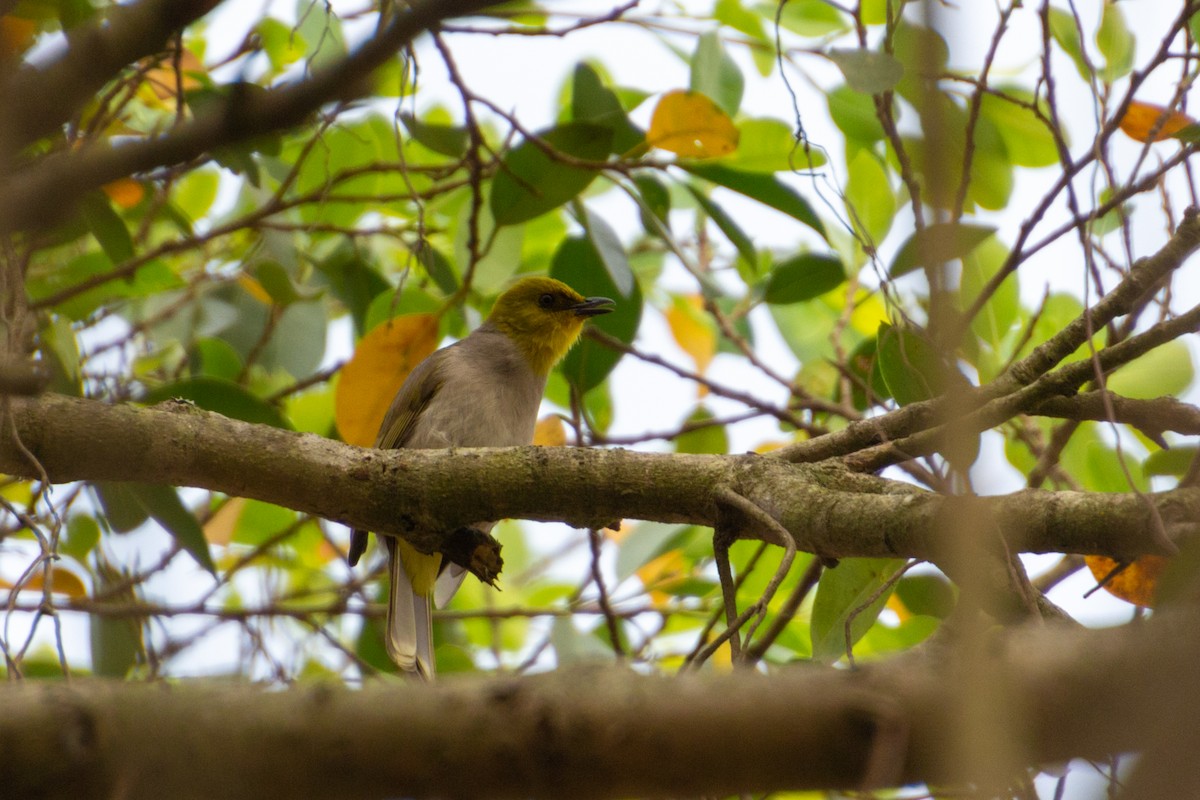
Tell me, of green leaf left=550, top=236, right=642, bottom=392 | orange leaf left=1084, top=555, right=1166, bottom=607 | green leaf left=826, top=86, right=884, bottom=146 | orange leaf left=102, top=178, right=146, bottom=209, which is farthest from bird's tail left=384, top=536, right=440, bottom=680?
orange leaf left=1084, top=555, right=1166, bottom=607

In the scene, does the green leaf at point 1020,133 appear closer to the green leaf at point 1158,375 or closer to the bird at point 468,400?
the green leaf at point 1158,375

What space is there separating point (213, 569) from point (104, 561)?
828mm

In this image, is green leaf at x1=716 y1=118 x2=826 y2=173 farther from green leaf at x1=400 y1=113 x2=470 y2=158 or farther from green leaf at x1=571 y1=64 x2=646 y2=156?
green leaf at x1=400 y1=113 x2=470 y2=158

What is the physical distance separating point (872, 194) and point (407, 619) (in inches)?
113

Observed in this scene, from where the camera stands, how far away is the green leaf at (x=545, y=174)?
14.9 ft

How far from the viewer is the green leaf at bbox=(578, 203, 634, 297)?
15.3 feet

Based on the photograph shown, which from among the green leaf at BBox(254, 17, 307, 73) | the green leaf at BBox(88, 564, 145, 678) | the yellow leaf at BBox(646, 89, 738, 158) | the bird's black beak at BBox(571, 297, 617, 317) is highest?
the green leaf at BBox(254, 17, 307, 73)

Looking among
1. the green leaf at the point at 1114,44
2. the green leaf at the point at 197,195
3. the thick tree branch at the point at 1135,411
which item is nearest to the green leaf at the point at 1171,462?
the thick tree branch at the point at 1135,411

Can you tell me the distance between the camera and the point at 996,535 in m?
2.35

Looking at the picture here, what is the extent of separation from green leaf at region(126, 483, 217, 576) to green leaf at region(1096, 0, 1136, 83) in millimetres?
3836

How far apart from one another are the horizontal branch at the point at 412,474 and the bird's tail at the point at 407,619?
1.86 m

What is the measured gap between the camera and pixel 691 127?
461cm

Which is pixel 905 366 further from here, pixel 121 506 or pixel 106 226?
pixel 106 226

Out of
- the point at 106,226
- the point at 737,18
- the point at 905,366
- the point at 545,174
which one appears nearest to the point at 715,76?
the point at 737,18
